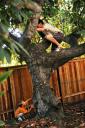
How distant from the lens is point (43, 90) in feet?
35.3

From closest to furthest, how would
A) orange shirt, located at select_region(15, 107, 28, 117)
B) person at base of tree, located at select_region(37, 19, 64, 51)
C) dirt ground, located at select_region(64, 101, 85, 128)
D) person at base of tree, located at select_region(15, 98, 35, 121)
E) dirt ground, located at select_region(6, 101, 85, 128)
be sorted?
dirt ground, located at select_region(6, 101, 85, 128) < dirt ground, located at select_region(64, 101, 85, 128) < person at base of tree, located at select_region(37, 19, 64, 51) < person at base of tree, located at select_region(15, 98, 35, 121) < orange shirt, located at select_region(15, 107, 28, 117)

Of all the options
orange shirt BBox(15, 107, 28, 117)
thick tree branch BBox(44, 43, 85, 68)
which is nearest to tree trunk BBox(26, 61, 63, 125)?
thick tree branch BBox(44, 43, 85, 68)

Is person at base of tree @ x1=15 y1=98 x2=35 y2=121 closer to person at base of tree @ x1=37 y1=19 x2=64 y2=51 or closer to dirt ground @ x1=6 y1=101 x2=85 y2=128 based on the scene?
dirt ground @ x1=6 y1=101 x2=85 y2=128

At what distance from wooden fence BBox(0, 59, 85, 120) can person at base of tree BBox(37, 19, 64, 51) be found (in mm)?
1746

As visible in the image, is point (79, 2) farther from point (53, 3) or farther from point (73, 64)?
point (73, 64)

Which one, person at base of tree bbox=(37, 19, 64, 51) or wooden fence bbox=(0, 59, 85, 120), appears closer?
person at base of tree bbox=(37, 19, 64, 51)

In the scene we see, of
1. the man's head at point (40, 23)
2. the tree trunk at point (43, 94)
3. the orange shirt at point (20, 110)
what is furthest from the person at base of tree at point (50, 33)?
the orange shirt at point (20, 110)

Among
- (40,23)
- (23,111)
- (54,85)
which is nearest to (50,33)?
(40,23)

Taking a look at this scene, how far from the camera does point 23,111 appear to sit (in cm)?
1138

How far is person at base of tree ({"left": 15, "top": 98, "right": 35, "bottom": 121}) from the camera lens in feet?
36.0

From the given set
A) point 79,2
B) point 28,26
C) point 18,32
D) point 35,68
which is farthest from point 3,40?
point 18,32

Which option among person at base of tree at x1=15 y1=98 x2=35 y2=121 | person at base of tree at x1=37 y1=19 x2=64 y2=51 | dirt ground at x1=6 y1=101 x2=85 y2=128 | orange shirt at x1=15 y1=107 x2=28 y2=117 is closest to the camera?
dirt ground at x1=6 y1=101 x2=85 y2=128

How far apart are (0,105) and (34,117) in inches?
48.2

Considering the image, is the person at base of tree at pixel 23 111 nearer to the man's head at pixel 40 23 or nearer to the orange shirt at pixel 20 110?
the orange shirt at pixel 20 110
